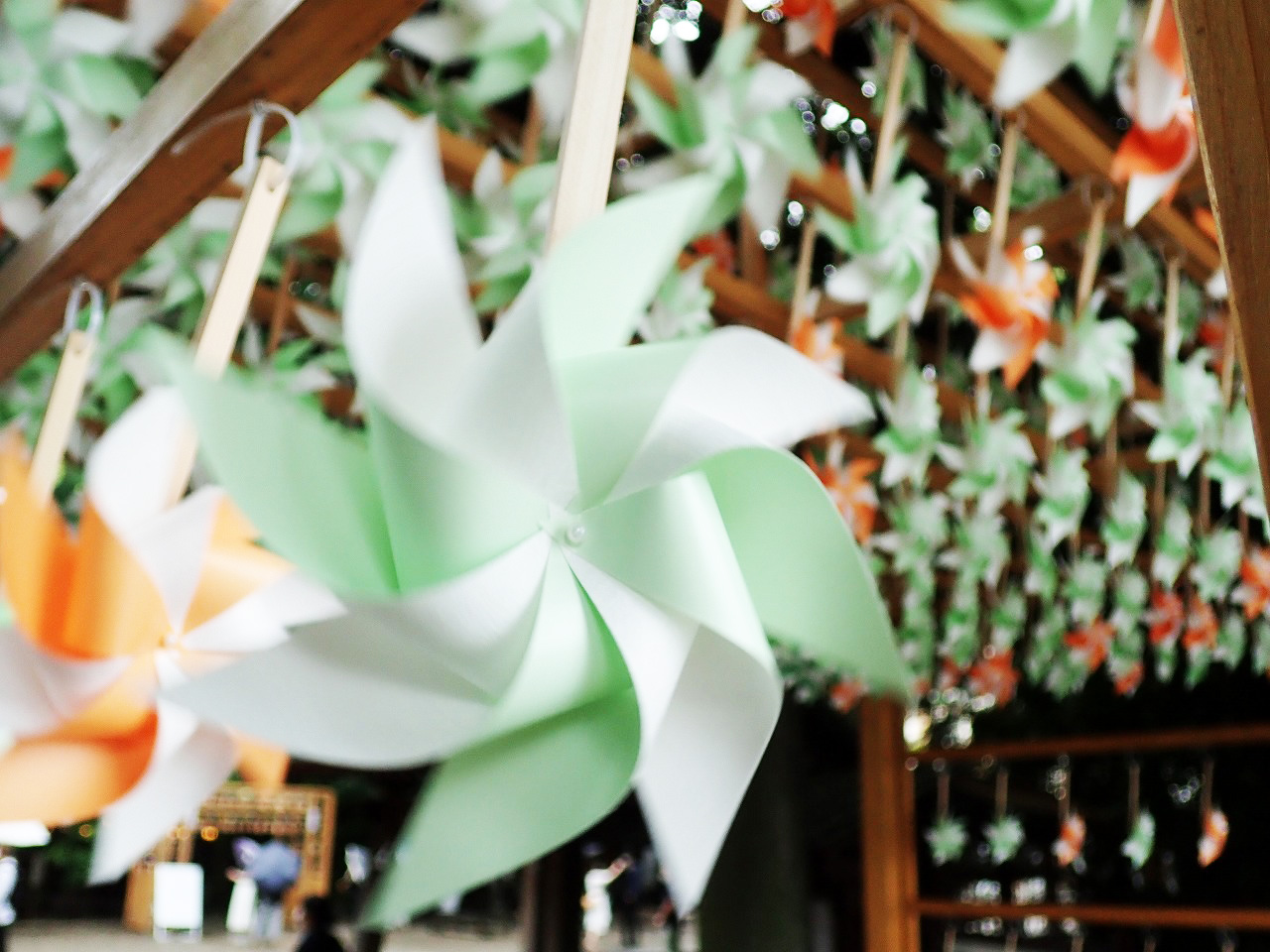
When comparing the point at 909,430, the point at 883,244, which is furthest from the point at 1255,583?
the point at 883,244

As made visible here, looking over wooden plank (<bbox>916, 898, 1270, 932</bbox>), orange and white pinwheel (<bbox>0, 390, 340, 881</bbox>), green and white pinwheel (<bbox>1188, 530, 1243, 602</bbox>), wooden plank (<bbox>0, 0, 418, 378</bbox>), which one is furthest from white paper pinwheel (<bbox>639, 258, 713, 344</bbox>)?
wooden plank (<bbox>916, 898, 1270, 932</bbox>)

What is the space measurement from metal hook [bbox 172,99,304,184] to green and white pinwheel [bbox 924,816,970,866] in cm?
398

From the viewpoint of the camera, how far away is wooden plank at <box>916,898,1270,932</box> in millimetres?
3447

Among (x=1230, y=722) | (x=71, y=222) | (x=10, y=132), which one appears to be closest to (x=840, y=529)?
(x=71, y=222)

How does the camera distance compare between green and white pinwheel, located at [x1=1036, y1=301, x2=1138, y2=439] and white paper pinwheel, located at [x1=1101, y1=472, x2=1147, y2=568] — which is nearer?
green and white pinwheel, located at [x1=1036, y1=301, x2=1138, y2=439]

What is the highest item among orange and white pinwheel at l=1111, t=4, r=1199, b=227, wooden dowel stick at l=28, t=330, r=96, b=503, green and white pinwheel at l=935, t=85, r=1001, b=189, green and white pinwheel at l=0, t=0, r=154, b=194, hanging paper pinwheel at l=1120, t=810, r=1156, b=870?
green and white pinwheel at l=935, t=85, r=1001, b=189

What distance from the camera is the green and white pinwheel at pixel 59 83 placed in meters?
0.98

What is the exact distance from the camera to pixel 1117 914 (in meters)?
3.76

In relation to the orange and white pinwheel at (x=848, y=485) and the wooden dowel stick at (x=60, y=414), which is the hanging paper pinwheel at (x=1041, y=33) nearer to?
the wooden dowel stick at (x=60, y=414)

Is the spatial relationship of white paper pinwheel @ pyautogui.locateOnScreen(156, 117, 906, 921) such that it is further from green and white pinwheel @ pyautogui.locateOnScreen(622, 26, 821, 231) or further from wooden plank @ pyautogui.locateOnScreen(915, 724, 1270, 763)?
wooden plank @ pyautogui.locateOnScreen(915, 724, 1270, 763)

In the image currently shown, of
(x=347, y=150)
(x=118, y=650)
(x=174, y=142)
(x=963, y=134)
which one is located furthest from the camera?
(x=963, y=134)

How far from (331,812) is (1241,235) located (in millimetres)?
5839

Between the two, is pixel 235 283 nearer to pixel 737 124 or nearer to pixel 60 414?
pixel 60 414

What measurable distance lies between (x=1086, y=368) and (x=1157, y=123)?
0.63m
